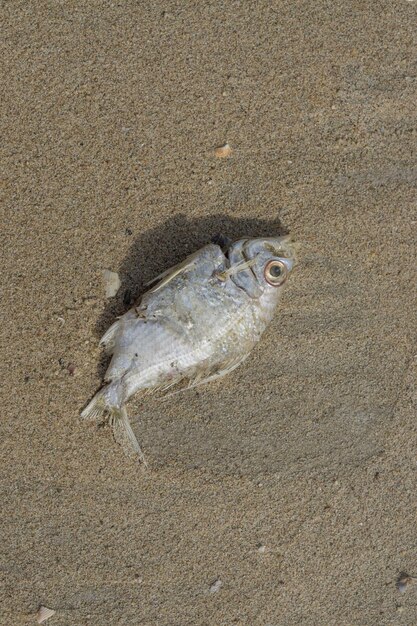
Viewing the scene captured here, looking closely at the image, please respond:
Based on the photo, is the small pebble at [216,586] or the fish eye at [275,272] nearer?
the fish eye at [275,272]

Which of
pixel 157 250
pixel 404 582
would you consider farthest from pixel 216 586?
pixel 157 250

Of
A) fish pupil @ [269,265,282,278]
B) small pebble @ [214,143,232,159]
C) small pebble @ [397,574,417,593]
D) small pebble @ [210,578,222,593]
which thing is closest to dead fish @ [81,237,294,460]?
fish pupil @ [269,265,282,278]

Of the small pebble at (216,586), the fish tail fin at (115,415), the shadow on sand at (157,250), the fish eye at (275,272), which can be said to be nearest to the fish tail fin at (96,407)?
the fish tail fin at (115,415)

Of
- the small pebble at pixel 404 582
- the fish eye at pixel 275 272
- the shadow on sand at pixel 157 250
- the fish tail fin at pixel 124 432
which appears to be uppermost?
the shadow on sand at pixel 157 250

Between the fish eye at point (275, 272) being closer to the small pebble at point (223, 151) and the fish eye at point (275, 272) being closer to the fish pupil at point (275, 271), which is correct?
the fish pupil at point (275, 271)

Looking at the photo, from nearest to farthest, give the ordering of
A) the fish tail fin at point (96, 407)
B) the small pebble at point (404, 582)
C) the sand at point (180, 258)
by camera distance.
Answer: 1. the fish tail fin at point (96, 407)
2. the sand at point (180, 258)
3. the small pebble at point (404, 582)

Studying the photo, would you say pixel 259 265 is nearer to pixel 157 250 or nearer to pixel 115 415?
pixel 157 250

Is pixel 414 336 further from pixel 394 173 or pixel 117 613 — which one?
pixel 117 613
